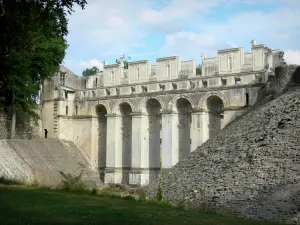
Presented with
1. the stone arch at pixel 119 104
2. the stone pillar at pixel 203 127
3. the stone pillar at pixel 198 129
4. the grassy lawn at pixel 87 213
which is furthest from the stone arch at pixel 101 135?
the grassy lawn at pixel 87 213

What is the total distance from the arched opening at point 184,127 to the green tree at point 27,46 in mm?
8963

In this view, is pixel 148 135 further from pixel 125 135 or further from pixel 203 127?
pixel 203 127

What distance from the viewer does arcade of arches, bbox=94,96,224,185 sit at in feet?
96.6

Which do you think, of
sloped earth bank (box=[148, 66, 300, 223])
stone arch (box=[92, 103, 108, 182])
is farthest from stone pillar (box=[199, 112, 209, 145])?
stone arch (box=[92, 103, 108, 182])

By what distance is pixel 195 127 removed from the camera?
2878 cm

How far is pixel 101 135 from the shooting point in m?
34.4

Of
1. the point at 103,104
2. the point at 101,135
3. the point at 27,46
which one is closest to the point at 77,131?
the point at 101,135

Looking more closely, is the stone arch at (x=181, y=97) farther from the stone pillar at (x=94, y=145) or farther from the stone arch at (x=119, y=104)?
the stone pillar at (x=94, y=145)

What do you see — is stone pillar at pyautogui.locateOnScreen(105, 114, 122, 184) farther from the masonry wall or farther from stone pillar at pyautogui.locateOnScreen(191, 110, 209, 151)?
stone pillar at pyautogui.locateOnScreen(191, 110, 209, 151)

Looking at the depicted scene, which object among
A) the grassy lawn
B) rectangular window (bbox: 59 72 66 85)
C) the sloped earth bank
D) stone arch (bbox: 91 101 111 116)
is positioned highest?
rectangular window (bbox: 59 72 66 85)

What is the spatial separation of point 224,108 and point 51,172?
10.7m

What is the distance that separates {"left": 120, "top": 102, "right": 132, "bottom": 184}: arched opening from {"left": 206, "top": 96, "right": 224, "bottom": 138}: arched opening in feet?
20.2

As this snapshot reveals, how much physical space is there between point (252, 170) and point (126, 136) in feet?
61.1

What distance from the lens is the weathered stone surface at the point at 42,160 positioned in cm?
2570
